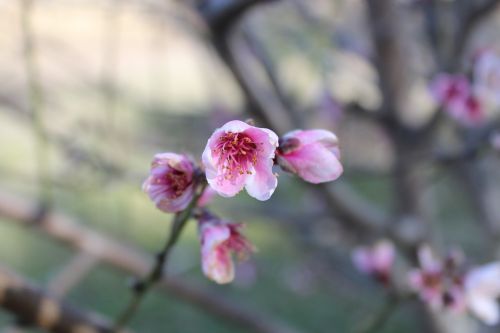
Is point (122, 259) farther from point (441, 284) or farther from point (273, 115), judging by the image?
point (441, 284)

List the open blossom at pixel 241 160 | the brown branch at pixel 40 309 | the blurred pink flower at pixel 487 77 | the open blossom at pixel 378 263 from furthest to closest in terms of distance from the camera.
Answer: the blurred pink flower at pixel 487 77
the open blossom at pixel 378 263
the brown branch at pixel 40 309
the open blossom at pixel 241 160

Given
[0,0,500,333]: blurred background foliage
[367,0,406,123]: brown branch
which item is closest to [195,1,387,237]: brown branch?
[0,0,500,333]: blurred background foliage

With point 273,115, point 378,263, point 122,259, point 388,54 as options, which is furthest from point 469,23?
point 122,259

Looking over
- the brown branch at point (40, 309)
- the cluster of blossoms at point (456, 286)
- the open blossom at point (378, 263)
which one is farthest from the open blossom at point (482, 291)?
the brown branch at point (40, 309)

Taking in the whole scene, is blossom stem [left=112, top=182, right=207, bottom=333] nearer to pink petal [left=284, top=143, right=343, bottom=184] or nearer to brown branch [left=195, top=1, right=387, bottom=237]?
pink petal [left=284, top=143, right=343, bottom=184]

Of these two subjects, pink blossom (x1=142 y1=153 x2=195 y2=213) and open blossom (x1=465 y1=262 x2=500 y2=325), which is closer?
pink blossom (x1=142 y1=153 x2=195 y2=213)

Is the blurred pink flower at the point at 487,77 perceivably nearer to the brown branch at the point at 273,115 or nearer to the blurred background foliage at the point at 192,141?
the blurred background foliage at the point at 192,141
